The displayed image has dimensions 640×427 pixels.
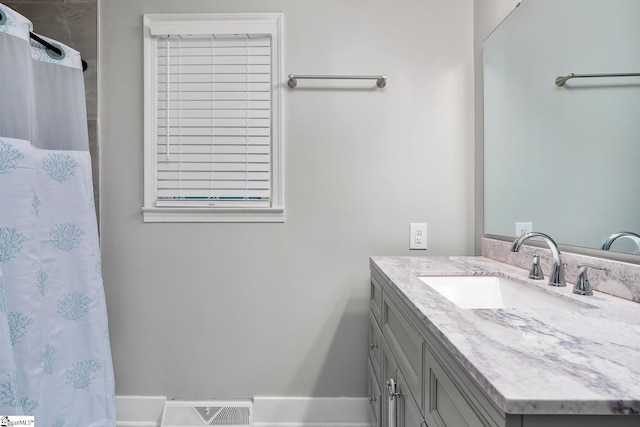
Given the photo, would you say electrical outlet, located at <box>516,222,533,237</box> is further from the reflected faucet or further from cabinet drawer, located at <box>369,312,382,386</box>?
cabinet drawer, located at <box>369,312,382,386</box>

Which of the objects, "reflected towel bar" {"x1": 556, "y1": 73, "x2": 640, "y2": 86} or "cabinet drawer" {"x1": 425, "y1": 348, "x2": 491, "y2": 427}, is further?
"reflected towel bar" {"x1": 556, "y1": 73, "x2": 640, "y2": 86}

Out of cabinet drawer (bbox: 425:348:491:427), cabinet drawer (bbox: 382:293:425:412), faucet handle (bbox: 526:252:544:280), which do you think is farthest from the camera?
faucet handle (bbox: 526:252:544:280)

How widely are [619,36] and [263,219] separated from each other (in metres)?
1.35

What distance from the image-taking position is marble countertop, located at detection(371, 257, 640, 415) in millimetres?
368

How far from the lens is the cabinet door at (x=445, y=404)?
0.49m

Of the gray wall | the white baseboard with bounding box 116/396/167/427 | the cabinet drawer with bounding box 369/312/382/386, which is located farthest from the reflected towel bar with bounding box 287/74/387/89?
the white baseboard with bounding box 116/396/167/427

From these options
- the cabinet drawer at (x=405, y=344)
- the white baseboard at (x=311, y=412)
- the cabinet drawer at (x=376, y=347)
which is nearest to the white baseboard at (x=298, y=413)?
the white baseboard at (x=311, y=412)

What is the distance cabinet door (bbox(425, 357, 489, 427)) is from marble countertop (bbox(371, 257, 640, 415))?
0.26 feet

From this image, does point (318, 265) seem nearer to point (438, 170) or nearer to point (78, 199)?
point (438, 170)

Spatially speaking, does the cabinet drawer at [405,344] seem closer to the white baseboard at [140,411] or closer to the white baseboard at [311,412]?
the white baseboard at [311,412]

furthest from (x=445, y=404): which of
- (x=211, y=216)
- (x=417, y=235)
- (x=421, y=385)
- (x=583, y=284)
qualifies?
(x=211, y=216)

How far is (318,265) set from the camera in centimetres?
155

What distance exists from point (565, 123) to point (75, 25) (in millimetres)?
2102

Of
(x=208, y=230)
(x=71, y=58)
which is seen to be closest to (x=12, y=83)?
(x=71, y=58)
